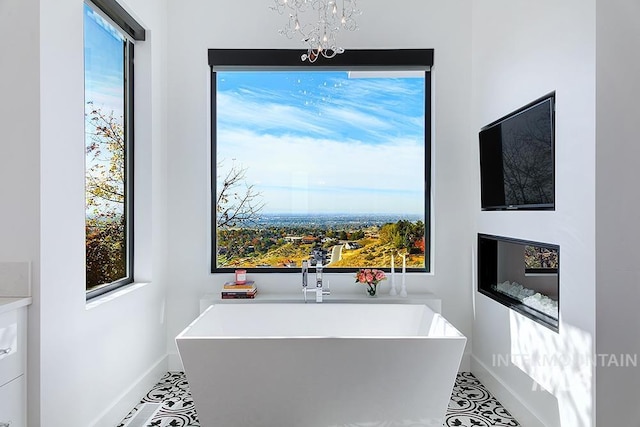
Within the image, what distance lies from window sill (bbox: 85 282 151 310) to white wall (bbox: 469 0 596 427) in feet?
8.16

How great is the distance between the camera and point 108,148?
2.94 meters

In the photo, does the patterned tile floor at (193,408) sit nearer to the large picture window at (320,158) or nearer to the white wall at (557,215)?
the white wall at (557,215)

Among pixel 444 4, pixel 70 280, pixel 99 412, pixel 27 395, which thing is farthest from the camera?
pixel 444 4

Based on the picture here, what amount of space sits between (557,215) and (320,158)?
1983mm

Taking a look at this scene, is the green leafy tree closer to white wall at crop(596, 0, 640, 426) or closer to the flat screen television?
the flat screen television

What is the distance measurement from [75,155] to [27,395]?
1.16 meters

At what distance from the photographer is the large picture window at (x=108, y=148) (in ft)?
8.81

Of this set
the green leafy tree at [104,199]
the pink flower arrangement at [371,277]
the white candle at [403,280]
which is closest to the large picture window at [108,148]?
the green leafy tree at [104,199]

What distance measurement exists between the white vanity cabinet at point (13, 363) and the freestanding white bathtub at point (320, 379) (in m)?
0.69

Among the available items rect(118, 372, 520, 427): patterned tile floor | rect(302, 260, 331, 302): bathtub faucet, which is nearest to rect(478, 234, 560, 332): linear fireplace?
rect(118, 372, 520, 427): patterned tile floor

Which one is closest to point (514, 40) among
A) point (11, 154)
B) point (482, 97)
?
point (482, 97)

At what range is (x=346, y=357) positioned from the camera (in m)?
2.34

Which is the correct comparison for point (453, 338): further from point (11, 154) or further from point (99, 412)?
point (11, 154)

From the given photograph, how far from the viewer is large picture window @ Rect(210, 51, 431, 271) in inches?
148
